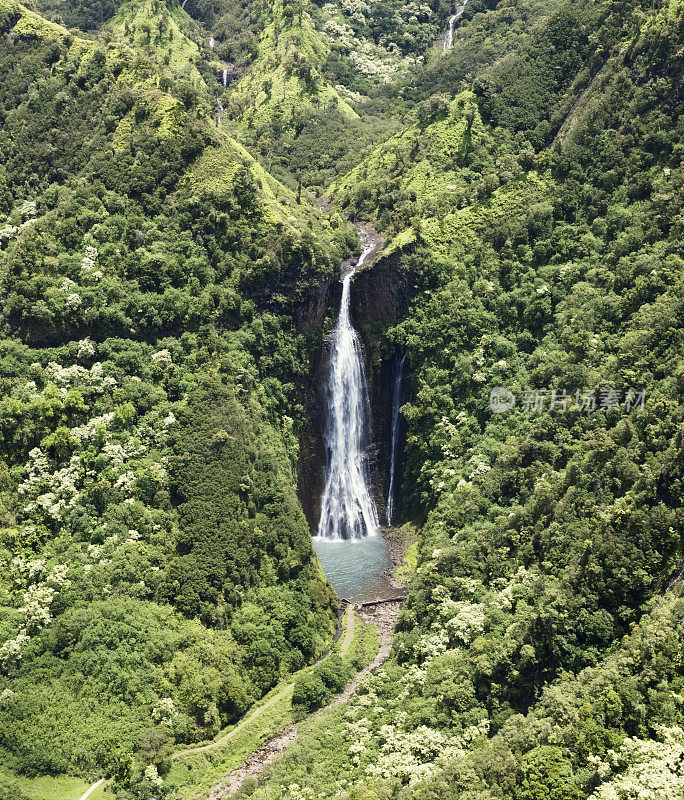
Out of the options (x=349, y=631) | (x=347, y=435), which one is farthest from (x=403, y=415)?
(x=349, y=631)

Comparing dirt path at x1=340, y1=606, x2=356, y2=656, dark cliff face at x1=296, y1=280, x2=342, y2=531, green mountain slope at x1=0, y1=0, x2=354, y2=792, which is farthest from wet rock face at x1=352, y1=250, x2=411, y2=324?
dirt path at x1=340, y1=606, x2=356, y2=656

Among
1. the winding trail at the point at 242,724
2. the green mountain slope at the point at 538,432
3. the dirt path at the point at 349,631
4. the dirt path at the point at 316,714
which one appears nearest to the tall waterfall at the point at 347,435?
the green mountain slope at the point at 538,432

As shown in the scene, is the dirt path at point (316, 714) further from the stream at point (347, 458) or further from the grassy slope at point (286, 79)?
the grassy slope at point (286, 79)

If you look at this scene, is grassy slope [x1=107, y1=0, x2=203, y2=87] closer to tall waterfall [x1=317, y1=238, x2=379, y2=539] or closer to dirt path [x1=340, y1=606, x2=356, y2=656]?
tall waterfall [x1=317, y1=238, x2=379, y2=539]

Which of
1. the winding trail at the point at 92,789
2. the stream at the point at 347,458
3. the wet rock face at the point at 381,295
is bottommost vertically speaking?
the winding trail at the point at 92,789

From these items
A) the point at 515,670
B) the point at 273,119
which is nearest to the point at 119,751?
the point at 515,670
